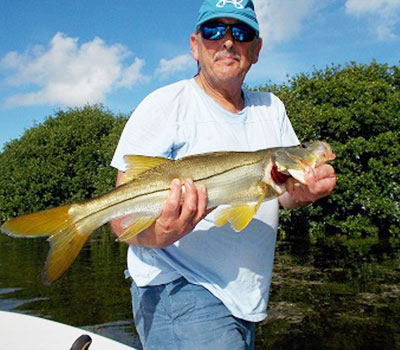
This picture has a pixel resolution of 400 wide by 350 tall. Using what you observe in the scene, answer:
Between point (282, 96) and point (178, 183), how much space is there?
21.7 m

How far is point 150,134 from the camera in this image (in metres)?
2.95

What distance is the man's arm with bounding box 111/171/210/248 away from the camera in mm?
2646

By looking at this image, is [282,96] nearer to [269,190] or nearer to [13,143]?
[269,190]

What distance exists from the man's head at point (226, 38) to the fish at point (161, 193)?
2.24ft

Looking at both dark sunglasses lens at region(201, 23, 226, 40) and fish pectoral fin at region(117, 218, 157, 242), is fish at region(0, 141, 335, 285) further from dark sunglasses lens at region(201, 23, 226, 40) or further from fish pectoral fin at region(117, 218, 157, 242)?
dark sunglasses lens at region(201, 23, 226, 40)

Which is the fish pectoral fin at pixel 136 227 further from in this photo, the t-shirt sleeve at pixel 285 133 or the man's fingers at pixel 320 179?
the t-shirt sleeve at pixel 285 133

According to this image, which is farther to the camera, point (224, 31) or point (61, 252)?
point (224, 31)

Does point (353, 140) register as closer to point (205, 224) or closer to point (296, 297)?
point (296, 297)

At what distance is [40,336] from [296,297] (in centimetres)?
809

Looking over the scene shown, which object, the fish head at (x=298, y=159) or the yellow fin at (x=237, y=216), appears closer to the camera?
the yellow fin at (x=237, y=216)

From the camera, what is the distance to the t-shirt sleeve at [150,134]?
2936 mm

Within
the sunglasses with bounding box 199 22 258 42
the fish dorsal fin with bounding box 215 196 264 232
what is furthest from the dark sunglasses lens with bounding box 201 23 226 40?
the fish dorsal fin with bounding box 215 196 264 232

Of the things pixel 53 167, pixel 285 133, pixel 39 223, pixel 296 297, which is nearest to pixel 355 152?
pixel 296 297

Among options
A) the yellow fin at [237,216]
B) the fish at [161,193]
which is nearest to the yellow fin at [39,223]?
the fish at [161,193]
